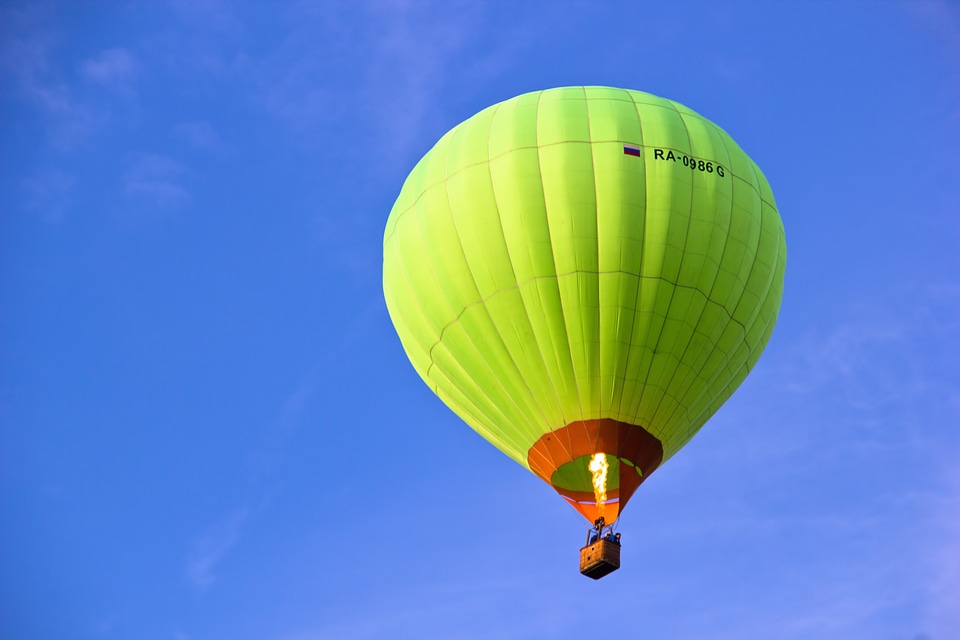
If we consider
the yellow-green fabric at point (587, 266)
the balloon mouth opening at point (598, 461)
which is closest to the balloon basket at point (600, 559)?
the balloon mouth opening at point (598, 461)

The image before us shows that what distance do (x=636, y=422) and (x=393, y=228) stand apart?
5057mm

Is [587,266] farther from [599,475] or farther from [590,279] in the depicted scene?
[599,475]

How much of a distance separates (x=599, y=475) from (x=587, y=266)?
307cm

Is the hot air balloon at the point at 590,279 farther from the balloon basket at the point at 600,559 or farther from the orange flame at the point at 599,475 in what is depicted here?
the balloon basket at the point at 600,559

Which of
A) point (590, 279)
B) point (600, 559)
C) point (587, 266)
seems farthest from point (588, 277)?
point (600, 559)

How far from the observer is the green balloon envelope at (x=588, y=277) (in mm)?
21484

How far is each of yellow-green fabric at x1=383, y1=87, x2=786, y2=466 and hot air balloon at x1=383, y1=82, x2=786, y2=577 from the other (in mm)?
23

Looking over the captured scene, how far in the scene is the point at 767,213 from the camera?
23.0 metres

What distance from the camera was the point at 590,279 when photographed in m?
21.4

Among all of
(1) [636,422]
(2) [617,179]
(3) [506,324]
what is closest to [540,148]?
(2) [617,179]

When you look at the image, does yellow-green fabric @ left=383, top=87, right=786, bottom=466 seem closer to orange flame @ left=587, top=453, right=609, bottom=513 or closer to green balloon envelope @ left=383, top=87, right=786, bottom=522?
green balloon envelope @ left=383, top=87, right=786, bottom=522

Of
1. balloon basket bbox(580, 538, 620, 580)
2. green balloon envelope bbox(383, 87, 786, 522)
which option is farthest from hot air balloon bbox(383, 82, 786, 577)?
balloon basket bbox(580, 538, 620, 580)

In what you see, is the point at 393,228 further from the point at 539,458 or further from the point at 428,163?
the point at 539,458

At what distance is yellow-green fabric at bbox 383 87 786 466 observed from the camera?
21.5m
